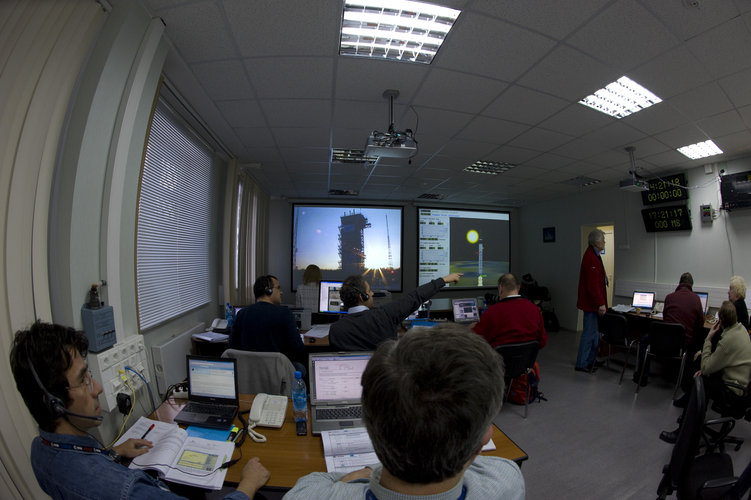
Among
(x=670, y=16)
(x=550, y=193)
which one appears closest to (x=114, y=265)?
(x=670, y=16)

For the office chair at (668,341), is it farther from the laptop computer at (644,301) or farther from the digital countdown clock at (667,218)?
the digital countdown clock at (667,218)

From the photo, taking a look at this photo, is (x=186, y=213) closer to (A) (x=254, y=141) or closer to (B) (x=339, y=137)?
(A) (x=254, y=141)

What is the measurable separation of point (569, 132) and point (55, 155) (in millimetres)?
4252

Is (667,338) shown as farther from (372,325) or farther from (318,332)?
(318,332)

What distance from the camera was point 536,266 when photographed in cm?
762

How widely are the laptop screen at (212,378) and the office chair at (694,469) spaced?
2.30 meters

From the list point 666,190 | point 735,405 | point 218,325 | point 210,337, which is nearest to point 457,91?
point 210,337

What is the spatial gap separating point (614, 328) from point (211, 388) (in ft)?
16.1

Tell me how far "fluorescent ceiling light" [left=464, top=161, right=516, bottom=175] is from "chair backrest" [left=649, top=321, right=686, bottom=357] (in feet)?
9.21

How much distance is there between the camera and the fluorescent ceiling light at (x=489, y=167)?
14.6 ft

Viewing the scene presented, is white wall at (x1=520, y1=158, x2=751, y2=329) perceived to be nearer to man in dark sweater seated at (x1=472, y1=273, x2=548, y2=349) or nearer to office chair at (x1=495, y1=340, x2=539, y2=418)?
man in dark sweater seated at (x1=472, y1=273, x2=548, y2=349)

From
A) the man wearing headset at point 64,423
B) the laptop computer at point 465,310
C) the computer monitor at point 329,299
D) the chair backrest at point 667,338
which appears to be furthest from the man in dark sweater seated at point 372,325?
the chair backrest at point 667,338

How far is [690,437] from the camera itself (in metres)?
1.41

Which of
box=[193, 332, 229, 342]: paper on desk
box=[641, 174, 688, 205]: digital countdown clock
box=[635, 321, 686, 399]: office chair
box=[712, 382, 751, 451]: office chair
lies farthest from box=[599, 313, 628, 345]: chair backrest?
box=[193, 332, 229, 342]: paper on desk
